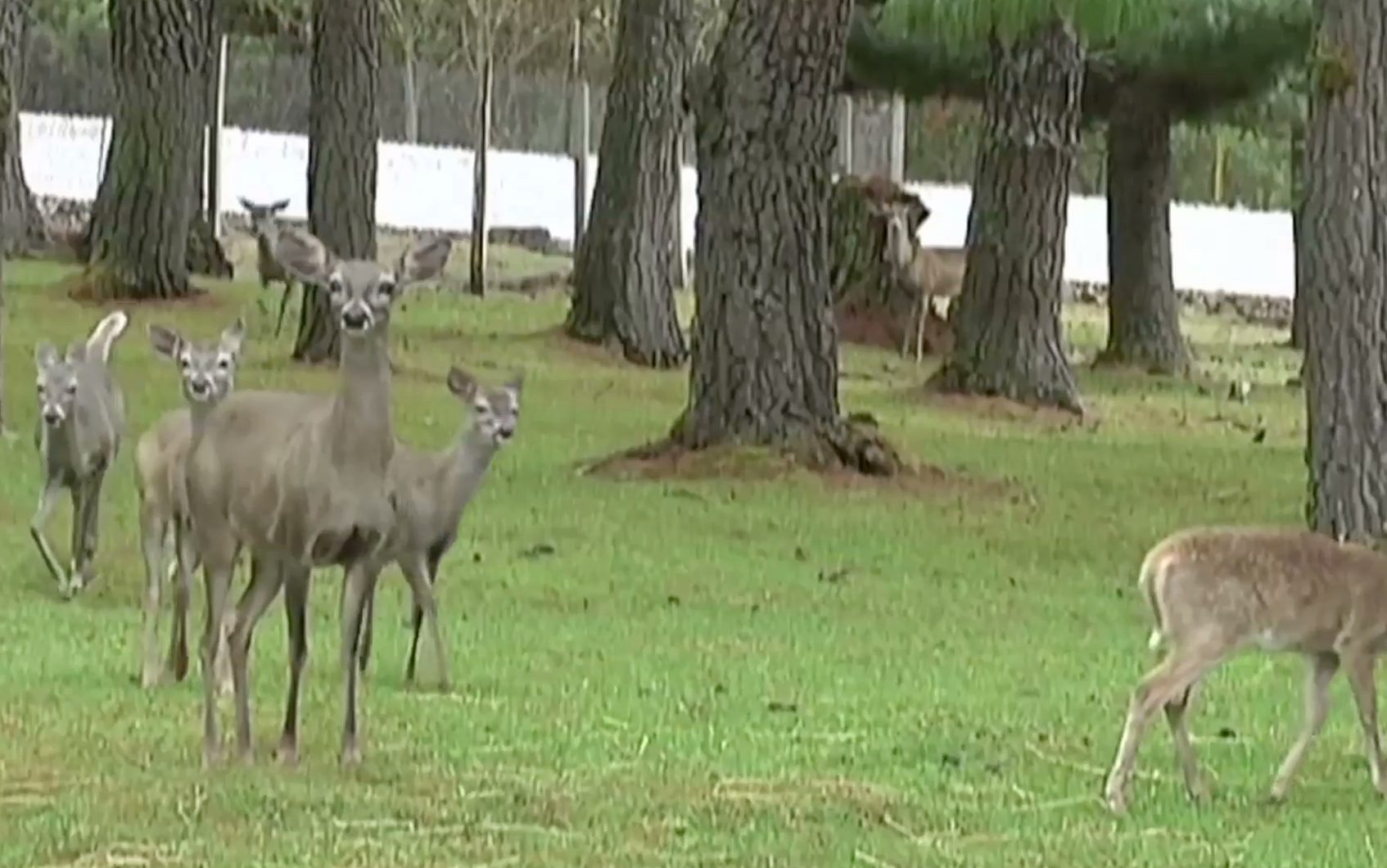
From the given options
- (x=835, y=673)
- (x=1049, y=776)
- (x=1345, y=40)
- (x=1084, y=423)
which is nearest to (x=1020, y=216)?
→ (x=1084, y=423)

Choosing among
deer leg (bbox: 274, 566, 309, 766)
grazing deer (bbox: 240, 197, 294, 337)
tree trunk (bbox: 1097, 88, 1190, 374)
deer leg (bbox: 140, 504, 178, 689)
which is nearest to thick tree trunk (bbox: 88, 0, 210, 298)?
grazing deer (bbox: 240, 197, 294, 337)

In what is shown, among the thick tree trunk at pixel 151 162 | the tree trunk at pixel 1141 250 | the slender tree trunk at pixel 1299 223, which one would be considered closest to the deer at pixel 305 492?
the slender tree trunk at pixel 1299 223

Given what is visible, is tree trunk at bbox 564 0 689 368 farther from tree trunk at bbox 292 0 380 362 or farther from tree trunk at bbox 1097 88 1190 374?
tree trunk at bbox 1097 88 1190 374

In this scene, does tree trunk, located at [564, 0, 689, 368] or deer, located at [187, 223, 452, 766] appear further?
tree trunk, located at [564, 0, 689, 368]

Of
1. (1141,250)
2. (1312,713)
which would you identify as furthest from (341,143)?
(1312,713)

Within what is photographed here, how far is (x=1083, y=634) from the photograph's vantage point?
1334cm

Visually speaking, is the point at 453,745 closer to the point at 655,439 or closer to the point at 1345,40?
the point at 1345,40

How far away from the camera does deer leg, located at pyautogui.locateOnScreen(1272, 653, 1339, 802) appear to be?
366 inches

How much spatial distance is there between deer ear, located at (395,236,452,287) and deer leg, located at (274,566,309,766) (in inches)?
37.2

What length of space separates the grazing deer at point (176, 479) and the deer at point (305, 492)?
0.58 meters

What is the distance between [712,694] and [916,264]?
60.1 feet

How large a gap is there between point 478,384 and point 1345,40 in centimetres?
452

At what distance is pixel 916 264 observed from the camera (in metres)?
29.2

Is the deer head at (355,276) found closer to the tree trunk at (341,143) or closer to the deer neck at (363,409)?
the deer neck at (363,409)
